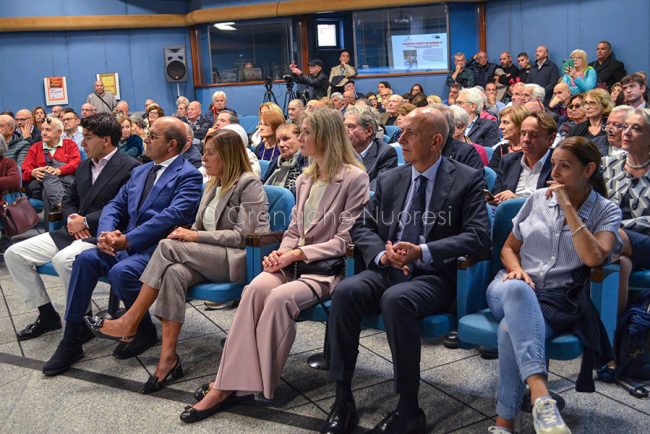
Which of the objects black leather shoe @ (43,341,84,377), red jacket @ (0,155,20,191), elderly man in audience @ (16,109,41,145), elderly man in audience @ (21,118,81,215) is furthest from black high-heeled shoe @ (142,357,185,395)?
elderly man in audience @ (16,109,41,145)

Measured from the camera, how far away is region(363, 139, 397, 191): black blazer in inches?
162

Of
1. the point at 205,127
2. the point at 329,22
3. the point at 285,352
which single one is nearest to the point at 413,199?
the point at 285,352

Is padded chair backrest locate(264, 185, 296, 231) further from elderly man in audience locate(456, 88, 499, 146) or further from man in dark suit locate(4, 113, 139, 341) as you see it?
elderly man in audience locate(456, 88, 499, 146)

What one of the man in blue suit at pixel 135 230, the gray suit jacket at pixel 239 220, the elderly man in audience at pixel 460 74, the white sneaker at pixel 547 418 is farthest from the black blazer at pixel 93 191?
the elderly man in audience at pixel 460 74

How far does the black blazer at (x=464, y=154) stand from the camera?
4090 millimetres

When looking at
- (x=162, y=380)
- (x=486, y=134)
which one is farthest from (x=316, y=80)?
(x=162, y=380)

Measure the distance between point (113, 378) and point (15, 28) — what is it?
1036 centimetres

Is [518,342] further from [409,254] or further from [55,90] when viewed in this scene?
[55,90]

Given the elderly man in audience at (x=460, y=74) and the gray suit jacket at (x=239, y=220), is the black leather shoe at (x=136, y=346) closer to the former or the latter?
the gray suit jacket at (x=239, y=220)

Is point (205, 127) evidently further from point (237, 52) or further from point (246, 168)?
point (246, 168)

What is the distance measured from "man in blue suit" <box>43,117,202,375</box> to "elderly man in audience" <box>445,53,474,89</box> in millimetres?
7472

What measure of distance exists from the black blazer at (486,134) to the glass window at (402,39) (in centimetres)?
591

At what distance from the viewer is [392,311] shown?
8.36ft

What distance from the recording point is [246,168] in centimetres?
349
